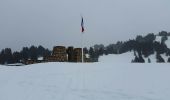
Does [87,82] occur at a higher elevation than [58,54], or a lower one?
lower

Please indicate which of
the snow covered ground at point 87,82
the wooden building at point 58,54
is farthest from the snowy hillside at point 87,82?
the wooden building at point 58,54

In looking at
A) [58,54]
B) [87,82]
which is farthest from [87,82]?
[58,54]

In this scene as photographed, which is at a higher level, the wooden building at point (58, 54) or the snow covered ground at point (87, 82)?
the wooden building at point (58, 54)

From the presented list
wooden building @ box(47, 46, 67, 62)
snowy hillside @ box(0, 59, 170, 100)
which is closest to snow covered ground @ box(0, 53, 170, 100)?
snowy hillside @ box(0, 59, 170, 100)

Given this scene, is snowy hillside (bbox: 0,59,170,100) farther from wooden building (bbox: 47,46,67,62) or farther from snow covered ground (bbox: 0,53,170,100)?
wooden building (bbox: 47,46,67,62)

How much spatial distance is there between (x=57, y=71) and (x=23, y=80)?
2303mm

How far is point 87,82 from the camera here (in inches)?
719

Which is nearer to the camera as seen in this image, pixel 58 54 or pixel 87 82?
pixel 87 82

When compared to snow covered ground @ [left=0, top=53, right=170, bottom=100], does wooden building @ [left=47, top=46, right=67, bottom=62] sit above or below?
above

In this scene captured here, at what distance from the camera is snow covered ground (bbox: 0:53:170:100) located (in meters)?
15.6

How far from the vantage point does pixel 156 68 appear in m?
20.2

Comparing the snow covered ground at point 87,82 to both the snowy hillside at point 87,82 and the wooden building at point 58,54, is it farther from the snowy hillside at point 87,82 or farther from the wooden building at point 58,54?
the wooden building at point 58,54

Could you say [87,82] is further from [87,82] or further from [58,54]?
[58,54]

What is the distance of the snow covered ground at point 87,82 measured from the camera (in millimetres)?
15641
